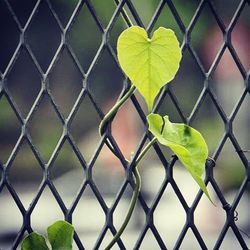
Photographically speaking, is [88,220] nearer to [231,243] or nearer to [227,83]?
[231,243]

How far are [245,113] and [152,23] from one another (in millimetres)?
4627

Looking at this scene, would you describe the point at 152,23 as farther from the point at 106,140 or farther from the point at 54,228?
the point at 54,228

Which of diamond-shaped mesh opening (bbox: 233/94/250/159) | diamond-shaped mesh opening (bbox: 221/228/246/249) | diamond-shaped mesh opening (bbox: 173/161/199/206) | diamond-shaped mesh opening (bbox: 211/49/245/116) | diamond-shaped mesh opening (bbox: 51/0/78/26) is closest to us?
diamond-shaped mesh opening (bbox: 51/0/78/26)

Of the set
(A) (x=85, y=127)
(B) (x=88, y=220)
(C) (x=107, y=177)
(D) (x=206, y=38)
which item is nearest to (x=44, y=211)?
(B) (x=88, y=220)

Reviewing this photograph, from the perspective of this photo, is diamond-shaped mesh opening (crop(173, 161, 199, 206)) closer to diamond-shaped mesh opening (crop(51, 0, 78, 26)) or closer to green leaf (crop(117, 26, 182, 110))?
diamond-shaped mesh opening (crop(51, 0, 78, 26))

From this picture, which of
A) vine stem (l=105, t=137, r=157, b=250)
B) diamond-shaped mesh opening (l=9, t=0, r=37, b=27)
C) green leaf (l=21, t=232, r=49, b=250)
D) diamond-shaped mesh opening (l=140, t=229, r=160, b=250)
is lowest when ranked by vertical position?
diamond-shaped mesh opening (l=140, t=229, r=160, b=250)

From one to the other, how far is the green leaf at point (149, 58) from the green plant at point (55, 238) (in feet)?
0.70

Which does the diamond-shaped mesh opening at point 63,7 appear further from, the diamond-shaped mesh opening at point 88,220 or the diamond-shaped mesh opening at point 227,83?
the diamond-shaped mesh opening at point 88,220

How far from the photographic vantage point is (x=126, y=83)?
2.84 feet

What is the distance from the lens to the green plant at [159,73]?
789mm

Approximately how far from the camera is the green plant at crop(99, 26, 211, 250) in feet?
2.59

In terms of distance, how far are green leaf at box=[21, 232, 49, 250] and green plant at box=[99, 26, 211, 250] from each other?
0.70 ft

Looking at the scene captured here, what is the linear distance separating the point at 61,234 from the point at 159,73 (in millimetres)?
273

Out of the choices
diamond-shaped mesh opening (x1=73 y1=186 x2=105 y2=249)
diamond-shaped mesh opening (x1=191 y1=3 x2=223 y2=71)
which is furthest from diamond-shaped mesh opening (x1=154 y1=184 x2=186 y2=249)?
diamond-shaped mesh opening (x1=191 y1=3 x2=223 y2=71)
